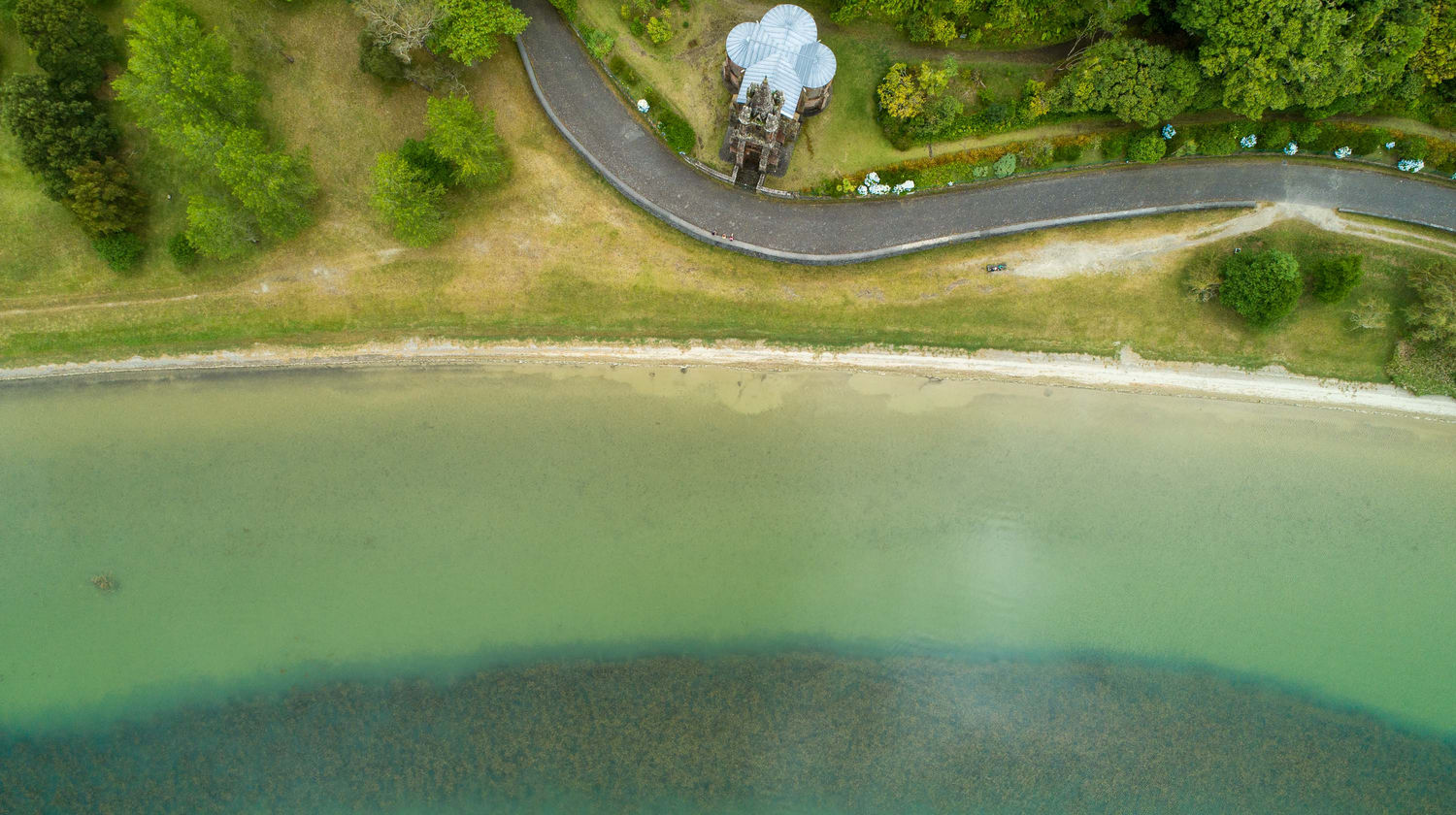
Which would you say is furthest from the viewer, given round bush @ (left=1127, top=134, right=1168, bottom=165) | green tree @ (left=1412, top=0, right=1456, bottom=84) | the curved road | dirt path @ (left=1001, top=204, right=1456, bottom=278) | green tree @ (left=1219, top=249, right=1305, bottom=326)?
dirt path @ (left=1001, top=204, right=1456, bottom=278)

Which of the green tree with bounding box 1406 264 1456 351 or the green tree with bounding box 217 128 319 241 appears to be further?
the green tree with bounding box 1406 264 1456 351

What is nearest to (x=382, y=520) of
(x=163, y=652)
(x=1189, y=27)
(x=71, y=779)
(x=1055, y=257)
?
(x=163, y=652)

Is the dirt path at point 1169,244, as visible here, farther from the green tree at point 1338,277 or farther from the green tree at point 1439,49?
the green tree at point 1439,49

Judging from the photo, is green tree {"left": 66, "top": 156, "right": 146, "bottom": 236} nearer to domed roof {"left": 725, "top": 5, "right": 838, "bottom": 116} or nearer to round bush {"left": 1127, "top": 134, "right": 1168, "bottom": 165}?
domed roof {"left": 725, "top": 5, "right": 838, "bottom": 116}

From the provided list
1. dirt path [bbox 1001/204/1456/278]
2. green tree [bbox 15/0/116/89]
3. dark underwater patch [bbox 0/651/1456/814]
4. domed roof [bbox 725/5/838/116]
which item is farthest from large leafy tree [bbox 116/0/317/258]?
dirt path [bbox 1001/204/1456/278]

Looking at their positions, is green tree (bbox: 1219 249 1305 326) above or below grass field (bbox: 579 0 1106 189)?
below

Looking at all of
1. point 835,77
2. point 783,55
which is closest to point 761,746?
point 783,55

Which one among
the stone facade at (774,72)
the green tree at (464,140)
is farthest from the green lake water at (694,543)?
the stone facade at (774,72)

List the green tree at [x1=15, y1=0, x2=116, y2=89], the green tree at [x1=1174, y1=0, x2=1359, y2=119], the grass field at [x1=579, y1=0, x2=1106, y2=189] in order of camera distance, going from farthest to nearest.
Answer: the grass field at [x1=579, y1=0, x2=1106, y2=189]
the green tree at [x1=15, y1=0, x2=116, y2=89]
the green tree at [x1=1174, y1=0, x2=1359, y2=119]

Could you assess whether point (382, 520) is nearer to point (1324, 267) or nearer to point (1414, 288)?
point (1324, 267)
